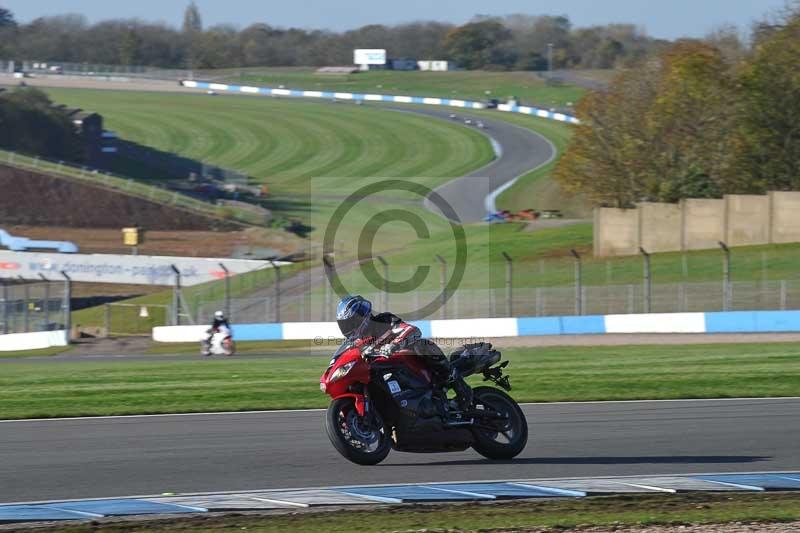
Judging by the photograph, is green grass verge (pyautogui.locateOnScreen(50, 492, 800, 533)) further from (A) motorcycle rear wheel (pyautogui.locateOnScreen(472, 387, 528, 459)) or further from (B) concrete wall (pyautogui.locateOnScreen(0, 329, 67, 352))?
(B) concrete wall (pyautogui.locateOnScreen(0, 329, 67, 352))

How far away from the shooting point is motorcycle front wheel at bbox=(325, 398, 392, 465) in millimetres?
10594

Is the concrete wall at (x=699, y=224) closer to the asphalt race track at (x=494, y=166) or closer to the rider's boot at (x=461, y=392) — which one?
the asphalt race track at (x=494, y=166)

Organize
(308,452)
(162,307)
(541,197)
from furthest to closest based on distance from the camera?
(541,197), (162,307), (308,452)

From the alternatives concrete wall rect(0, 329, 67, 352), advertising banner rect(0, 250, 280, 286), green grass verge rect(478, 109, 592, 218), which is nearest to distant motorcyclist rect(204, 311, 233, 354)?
concrete wall rect(0, 329, 67, 352)

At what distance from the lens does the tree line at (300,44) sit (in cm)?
15612

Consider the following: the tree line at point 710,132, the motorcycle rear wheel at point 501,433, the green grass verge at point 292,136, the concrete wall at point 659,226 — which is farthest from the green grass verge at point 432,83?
the motorcycle rear wheel at point 501,433

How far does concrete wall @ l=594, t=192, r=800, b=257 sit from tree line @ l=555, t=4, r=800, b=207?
19.1 feet

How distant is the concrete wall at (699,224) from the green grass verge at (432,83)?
228 ft

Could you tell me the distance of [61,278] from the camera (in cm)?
5488

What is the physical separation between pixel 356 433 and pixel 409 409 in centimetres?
54

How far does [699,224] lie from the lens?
47.4m

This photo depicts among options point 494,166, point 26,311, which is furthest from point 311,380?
point 494,166

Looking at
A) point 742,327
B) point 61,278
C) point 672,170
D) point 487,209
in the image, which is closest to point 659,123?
point 672,170

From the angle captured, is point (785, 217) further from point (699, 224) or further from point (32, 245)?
point (32, 245)
